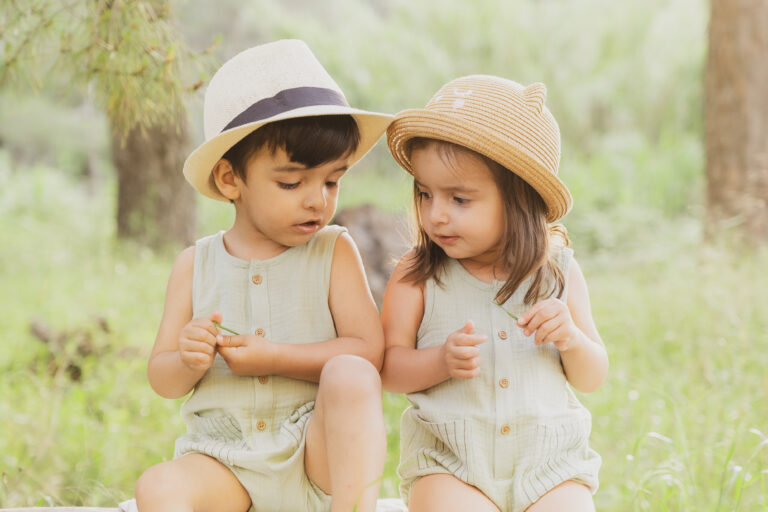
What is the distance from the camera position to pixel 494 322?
1913 millimetres

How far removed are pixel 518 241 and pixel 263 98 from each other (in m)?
0.68

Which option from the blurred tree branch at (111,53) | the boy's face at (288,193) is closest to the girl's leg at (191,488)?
the boy's face at (288,193)

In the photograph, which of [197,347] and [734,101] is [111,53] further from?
[734,101]

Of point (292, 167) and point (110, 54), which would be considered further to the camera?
point (110, 54)

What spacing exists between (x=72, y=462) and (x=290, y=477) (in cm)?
137

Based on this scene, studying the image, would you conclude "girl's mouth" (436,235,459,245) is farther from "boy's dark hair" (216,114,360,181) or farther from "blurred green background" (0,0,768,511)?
"blurred green background" (0,0,768,511)

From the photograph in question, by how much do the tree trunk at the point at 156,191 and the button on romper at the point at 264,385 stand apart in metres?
4.42

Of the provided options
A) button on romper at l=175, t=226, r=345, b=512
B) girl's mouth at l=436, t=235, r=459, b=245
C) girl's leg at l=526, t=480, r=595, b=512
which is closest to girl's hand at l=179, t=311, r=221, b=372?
button on romper at l=175, t=226, r=345, b=512

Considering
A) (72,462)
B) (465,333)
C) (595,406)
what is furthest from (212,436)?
(595,406)

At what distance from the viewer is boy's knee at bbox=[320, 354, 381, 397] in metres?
1.69

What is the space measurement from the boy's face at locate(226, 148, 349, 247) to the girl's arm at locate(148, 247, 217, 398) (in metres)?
0.26

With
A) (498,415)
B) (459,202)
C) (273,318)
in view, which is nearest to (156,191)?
(273,318)

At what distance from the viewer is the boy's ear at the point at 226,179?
6.31 ft

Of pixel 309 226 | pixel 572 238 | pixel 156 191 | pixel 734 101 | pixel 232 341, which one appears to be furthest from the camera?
pixel 572 238
